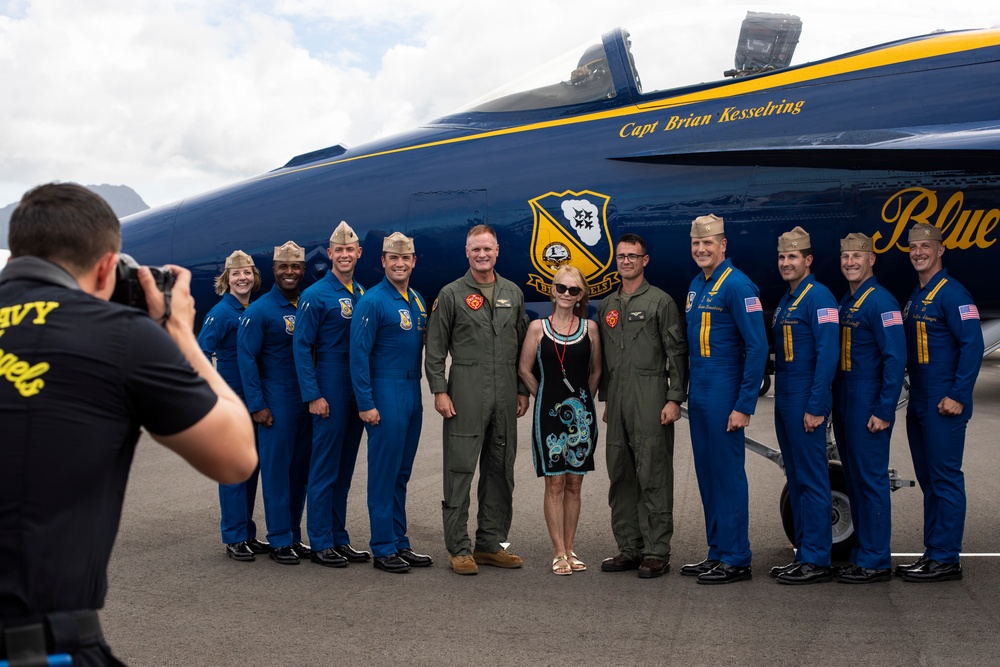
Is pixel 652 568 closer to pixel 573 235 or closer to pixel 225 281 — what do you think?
pixel 573 235

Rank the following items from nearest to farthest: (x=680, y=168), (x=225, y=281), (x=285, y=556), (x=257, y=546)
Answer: (x=680, y=168) → (x=225, y=281) → (x=285, y=556) → (x=257, y=546)

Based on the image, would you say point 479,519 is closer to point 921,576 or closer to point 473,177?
point 473,177

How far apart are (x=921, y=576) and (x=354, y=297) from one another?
3700 mm

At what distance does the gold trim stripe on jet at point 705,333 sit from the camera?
17.5 ft

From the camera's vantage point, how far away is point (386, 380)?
572 centimetres

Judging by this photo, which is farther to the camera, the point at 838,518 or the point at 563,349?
the point at 838,518

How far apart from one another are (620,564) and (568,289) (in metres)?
1.68

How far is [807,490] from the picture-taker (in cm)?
545

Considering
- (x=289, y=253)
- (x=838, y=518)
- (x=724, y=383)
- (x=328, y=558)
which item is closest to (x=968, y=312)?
(x=724, y=383)

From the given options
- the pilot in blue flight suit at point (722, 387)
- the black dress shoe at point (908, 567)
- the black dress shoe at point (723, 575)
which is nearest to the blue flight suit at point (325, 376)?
the pilot in blue flight suit at point (722, 387)

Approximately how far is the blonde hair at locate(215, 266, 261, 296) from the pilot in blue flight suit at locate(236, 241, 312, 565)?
114 mm

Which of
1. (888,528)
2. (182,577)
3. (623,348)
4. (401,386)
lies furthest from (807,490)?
(182,577)

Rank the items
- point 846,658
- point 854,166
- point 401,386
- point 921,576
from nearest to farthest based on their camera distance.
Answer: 1. point 846,658
2. point 854,166
3. point 921,576
4. point 401,386

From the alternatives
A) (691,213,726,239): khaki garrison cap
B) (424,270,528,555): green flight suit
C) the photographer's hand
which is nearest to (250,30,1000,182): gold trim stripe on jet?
(691,213,726,239): khaki garrison cap
